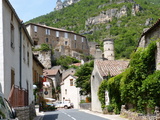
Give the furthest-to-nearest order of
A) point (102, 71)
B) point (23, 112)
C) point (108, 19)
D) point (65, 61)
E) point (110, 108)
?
point (108, 19), point (65, 61), point (102, 71), point (110, 108), point (23, 112)

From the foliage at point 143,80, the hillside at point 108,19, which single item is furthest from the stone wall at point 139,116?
the hillside at point 108,19

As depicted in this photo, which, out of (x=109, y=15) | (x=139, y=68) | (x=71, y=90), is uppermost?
(x=109, y=15)

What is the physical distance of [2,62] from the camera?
15.1m

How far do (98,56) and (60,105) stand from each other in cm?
2258

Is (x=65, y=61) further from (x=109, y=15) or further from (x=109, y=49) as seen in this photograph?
(x=109, y=15)

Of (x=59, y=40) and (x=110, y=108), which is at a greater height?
(x=59, y=40)

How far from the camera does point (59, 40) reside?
109875 millimetres

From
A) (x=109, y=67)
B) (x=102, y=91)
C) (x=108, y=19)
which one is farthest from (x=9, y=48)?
(x=108, y=19)

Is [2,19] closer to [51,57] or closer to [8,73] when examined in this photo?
[8,73]

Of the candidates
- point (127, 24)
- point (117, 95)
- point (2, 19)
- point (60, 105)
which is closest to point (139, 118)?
point (117, 95)

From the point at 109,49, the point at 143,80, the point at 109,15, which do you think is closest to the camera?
the point at 143,80

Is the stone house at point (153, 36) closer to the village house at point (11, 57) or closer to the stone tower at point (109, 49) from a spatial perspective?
the village house at point (11, 57)

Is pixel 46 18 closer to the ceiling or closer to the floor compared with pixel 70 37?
closer to the ceiling

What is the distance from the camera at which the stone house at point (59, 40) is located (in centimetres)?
10100
